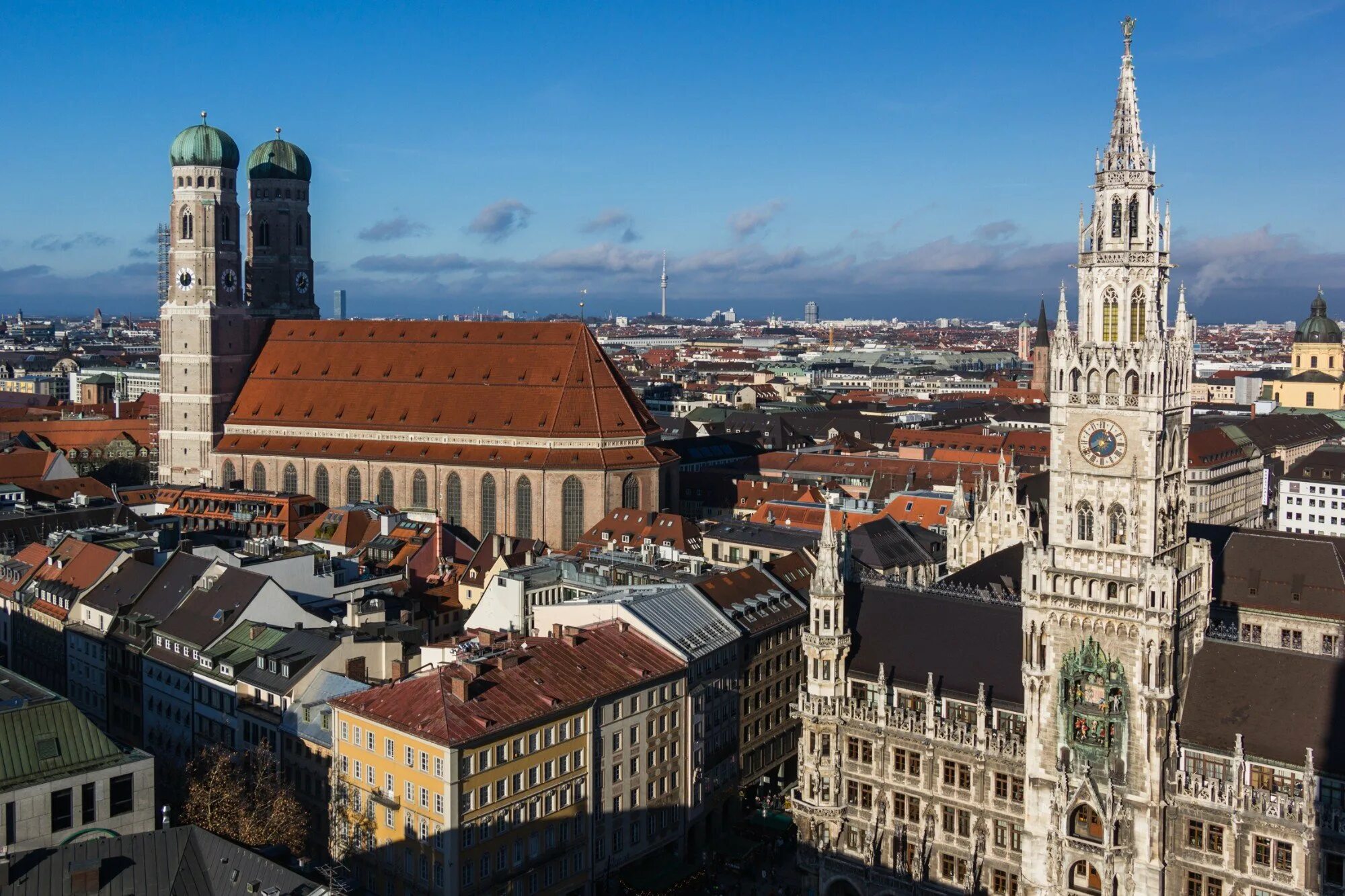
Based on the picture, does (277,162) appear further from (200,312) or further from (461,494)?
(461,494)

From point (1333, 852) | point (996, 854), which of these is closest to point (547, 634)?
point (996, 854)

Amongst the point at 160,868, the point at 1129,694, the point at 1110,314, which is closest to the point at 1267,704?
the point at 1129,694

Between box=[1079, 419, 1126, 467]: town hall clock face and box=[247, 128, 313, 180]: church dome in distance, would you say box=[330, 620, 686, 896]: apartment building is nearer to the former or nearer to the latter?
box=[1079, 419, 1126, 467]: town hall clock face

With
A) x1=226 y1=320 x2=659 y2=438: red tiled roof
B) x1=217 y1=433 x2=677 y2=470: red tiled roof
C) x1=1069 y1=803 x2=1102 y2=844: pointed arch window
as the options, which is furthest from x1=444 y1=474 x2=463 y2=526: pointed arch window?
x1=1069 y1=803 x2=1102 y2=844: pointed arch window

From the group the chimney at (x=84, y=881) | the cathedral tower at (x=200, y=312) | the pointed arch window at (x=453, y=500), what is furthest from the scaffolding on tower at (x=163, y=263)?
the chimney at (x=84, y=881)

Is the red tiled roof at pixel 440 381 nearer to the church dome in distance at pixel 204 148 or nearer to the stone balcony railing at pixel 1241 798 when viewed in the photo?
the church dome in distance at pixel 204 148

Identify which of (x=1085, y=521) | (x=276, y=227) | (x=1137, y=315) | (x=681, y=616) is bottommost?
(x=681, y=616)
